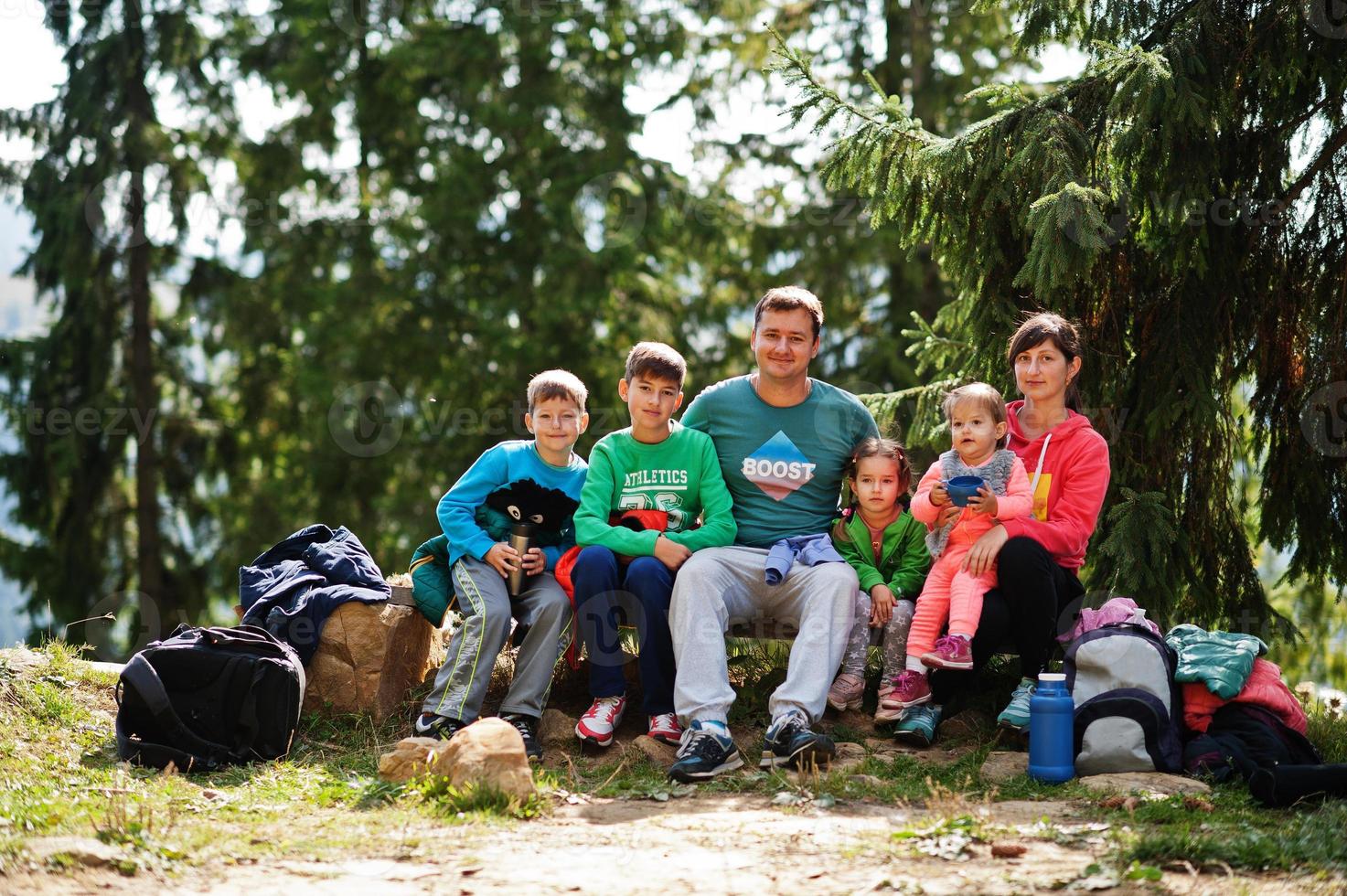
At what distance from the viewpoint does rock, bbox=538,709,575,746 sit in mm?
5188

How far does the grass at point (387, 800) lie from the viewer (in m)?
3.59

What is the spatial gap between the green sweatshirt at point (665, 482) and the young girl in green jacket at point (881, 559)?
57 cm

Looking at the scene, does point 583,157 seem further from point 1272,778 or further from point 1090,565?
point 1272,778

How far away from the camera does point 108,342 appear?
15359mm

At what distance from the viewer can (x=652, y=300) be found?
1462 cm

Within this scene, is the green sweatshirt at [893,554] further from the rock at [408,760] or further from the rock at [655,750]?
the rock at [408,760]

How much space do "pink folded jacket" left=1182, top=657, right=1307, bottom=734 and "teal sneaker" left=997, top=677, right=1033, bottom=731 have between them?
0.57 metres

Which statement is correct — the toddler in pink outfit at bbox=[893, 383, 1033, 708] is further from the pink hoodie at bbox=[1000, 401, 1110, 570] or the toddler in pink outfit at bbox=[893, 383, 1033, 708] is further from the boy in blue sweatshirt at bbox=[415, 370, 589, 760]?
the boy in blue sweatshirt at bbox=[415, 370, 589, 760]

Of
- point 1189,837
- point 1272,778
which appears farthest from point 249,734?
point 1272,778

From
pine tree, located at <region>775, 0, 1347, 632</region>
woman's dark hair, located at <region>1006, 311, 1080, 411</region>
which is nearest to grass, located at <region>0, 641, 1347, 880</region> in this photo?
pine tree, located at <region>775, 0, 1347, 632</region>

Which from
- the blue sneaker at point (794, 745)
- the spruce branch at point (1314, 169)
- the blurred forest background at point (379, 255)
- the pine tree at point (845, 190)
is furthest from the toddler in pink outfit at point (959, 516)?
the pine tree at point (845, 190)

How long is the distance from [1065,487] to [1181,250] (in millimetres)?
1628

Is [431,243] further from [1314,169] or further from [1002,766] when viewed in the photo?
[1002,766]

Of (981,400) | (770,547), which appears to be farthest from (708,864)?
(981,400)
